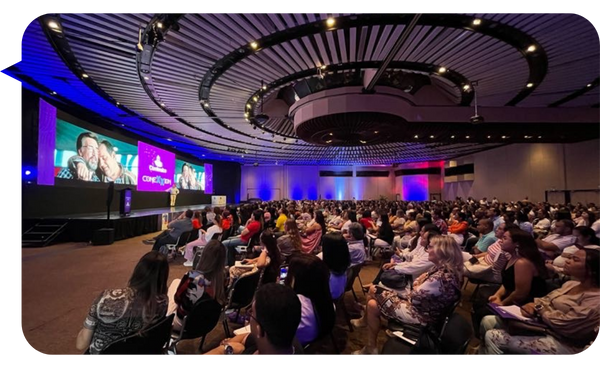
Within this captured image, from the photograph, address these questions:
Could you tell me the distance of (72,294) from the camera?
382 centimetres

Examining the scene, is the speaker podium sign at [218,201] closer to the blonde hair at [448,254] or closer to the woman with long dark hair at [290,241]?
the woman with long dark hair at [290,241]

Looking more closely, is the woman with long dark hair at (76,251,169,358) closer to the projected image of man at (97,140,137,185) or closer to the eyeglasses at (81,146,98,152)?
the eyeglasses at (81,146,98,152)

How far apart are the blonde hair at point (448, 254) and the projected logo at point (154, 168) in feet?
43.6

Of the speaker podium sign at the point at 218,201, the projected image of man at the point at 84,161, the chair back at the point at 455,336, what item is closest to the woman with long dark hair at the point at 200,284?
the chair back at the point at 455,336

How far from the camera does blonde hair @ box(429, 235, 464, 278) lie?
6.95 ft

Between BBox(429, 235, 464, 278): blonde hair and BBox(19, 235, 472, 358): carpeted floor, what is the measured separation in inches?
48.1

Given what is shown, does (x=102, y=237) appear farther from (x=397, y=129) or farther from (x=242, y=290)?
(x=397, y=129)

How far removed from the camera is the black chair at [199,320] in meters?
1.98

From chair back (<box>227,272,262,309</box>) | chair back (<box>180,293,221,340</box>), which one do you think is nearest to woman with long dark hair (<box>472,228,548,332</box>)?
chair back (<box>227,272,262,309</box>)

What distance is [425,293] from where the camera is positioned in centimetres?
200

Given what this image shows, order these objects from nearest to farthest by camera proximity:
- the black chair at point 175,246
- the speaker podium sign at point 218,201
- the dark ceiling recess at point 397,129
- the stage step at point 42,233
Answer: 1. the black chair at point 175,246
2. the stage step at point 42,233
3. the dark ceiling recess at point 397,129
4. the speaker podium sign at point 218,201

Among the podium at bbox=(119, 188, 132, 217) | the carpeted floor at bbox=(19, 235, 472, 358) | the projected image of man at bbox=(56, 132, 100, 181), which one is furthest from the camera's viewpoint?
the podium at bbox=(119, 188, 132, 217)

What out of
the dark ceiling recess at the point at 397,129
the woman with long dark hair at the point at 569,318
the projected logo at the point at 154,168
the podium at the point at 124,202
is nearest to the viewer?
the woman with long dark hair at the point at 569,318

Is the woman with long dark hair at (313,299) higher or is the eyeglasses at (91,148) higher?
the eyeglasses at (91,148)
